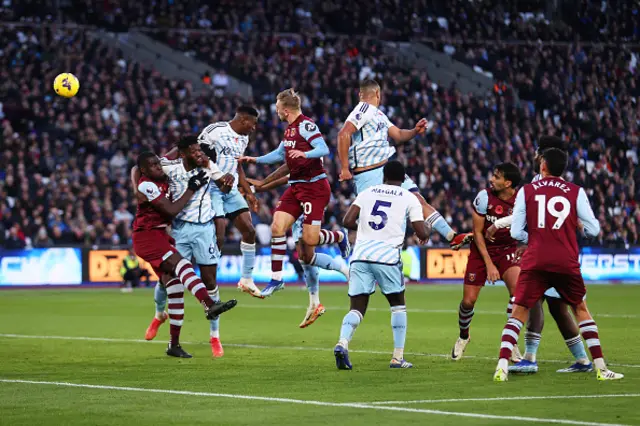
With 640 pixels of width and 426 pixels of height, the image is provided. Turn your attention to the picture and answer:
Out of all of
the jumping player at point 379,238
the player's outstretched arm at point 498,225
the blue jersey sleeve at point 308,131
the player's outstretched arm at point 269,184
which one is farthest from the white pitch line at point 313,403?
the player's outstretched arm at point 269,184

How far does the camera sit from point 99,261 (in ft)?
110

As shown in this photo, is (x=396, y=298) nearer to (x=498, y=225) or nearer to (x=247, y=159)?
(x=498, y=225)

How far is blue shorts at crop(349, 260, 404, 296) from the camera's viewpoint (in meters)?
12.4

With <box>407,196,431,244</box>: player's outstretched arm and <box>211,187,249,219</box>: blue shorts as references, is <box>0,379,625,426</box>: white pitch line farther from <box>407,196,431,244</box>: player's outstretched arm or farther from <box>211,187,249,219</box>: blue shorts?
<box>211,187,249,219</box>: blue shorts

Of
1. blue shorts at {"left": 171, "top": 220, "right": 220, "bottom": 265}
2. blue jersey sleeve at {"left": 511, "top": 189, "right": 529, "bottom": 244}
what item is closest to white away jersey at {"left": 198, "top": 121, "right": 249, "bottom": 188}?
blue shorts at {"left": 171, "top": 220, "right": 220, "bottom": 265}

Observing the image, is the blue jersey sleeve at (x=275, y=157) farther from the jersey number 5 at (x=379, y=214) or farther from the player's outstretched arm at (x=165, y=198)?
the jersey number 5 at (x=379, y=214)

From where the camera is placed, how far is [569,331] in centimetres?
1186

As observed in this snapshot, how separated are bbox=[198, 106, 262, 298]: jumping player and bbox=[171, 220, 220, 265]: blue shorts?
82 cm

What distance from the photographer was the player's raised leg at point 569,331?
11.8m

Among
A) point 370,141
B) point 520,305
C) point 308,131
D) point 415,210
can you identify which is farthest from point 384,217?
point 308,131

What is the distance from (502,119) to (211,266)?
30.8 metres

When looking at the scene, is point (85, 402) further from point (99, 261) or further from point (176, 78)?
point (176, 78)

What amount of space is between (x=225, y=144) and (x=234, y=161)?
27cm

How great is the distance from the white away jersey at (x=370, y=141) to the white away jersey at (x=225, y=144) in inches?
73.6
